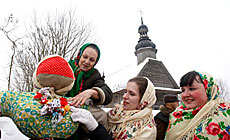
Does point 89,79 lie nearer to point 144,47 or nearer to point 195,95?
point 195,95

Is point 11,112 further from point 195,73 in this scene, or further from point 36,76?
point 195,73

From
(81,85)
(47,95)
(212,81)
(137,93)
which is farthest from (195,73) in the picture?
(47,95)

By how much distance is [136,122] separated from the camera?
5.36 feet

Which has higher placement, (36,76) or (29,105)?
(36,76)

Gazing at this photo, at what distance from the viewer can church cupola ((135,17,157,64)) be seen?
1888cm

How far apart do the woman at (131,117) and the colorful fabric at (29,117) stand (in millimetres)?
124

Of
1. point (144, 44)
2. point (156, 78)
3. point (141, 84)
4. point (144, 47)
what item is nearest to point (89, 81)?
point (141, 84)

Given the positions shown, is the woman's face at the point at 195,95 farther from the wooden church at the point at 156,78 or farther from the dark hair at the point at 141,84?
the wooden church at the point at 156,78

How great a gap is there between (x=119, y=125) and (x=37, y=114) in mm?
822

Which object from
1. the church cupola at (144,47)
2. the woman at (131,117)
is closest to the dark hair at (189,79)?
the woman at (131,117)

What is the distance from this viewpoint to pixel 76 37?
319 inches

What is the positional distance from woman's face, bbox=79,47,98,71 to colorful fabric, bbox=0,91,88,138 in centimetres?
56

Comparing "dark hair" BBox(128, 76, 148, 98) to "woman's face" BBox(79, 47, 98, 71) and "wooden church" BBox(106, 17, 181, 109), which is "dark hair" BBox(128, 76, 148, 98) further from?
"wooden church" BBox(106, 17, 181, 109)

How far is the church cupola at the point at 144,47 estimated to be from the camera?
743 inches
